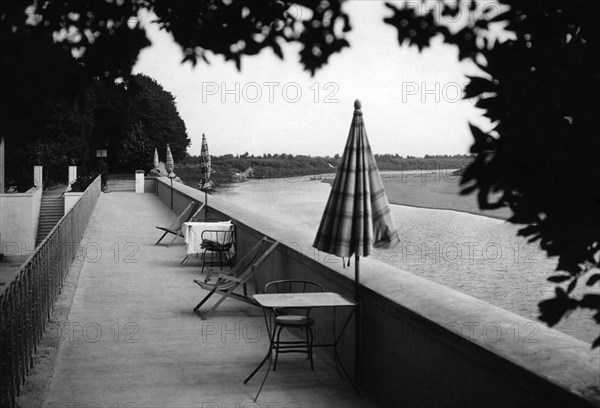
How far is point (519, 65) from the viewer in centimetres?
203

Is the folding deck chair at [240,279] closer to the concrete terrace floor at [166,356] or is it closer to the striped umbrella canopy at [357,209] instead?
the concrete terrace floor at [166,356]

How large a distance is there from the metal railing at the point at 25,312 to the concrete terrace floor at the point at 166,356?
0.94 feet

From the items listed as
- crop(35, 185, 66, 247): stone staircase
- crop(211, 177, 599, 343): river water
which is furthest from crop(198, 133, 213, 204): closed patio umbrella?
crop(35, 185, 66, 247): stone staircase

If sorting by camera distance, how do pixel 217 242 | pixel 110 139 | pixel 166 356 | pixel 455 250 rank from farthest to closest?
pixel 110 139
pixel 455 250
pixel 217 242
pixel 166 356

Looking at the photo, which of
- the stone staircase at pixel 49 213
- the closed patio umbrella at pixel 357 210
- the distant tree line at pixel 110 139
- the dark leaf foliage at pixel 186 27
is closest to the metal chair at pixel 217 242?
the closed patio umbrella at pixel 357 210

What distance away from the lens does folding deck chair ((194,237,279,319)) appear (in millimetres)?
7812

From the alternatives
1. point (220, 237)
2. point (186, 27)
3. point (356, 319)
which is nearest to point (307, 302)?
point (356, 319)

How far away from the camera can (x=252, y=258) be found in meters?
8.64

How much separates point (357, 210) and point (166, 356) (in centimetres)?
232

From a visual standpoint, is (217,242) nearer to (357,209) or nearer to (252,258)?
(252,258)

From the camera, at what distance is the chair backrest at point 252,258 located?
8.05 meters

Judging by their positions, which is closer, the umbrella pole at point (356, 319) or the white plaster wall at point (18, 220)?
the umbrella pole at point (356, 319)

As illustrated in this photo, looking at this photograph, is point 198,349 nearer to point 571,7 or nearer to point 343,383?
point 343,383

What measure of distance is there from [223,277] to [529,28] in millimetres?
6226
